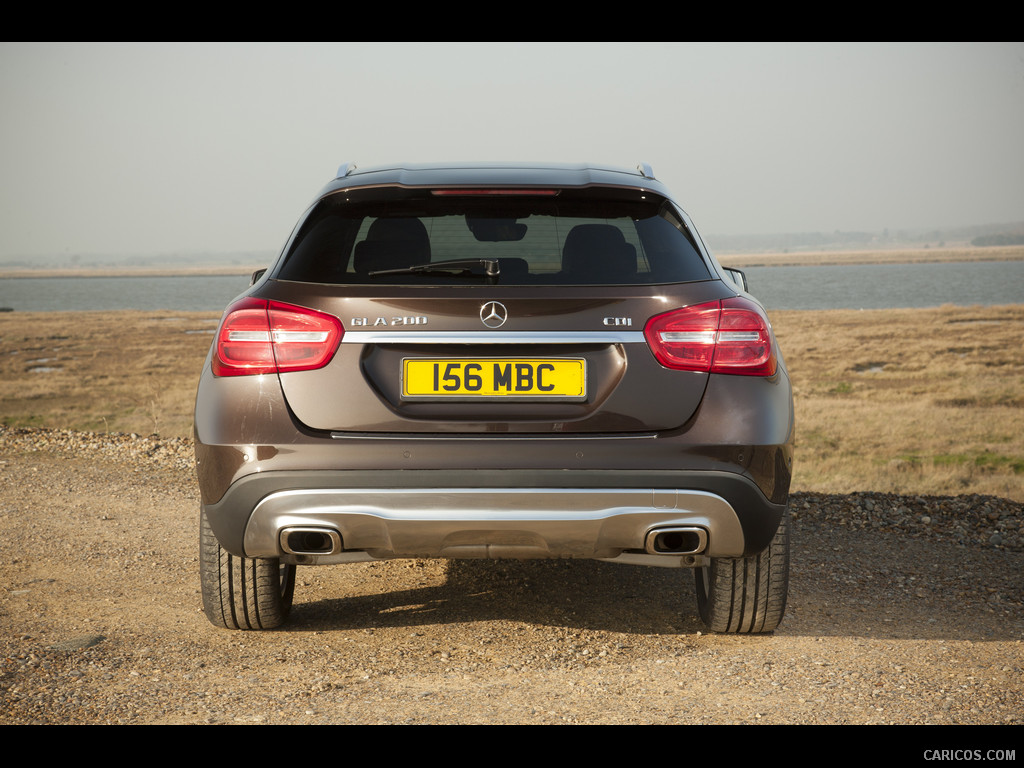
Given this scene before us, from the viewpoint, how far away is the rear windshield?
329 cm

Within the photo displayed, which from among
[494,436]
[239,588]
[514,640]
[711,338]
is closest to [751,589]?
[514,640]

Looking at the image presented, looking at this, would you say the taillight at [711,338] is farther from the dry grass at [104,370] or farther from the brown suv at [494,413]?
the dry grass at [104,370]

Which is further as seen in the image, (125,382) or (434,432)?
(125,382)

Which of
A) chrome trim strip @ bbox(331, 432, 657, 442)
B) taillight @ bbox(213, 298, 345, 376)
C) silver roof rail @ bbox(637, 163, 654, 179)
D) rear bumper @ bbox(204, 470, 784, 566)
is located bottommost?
rear bumper @ bbox(204, 470, 784, 566)

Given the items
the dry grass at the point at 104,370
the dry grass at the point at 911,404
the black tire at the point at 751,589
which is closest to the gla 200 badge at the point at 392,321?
the black tire at the point at 751,589

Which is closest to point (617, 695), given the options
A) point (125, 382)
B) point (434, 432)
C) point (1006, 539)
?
point (434, 432)

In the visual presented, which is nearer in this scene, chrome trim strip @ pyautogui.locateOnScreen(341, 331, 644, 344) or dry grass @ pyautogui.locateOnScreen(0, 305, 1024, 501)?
chrome trim strip @ pyautogui.locateOnScreen(341, 331, 644, 344)

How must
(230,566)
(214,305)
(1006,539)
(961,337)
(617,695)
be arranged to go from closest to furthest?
(617,695) < (230,566) < (1006,539) < (961,337) < (214,305)

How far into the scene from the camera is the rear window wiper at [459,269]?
326 cm

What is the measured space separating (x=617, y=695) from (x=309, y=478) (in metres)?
1.31

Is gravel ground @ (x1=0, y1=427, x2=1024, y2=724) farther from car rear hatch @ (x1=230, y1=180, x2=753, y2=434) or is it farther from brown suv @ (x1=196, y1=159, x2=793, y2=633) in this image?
car rear hatch @ (x1=230, y1=180, x2=753, y2=434)

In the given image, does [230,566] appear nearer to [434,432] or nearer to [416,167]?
[434,432]

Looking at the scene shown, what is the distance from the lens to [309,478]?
3184 millimetres

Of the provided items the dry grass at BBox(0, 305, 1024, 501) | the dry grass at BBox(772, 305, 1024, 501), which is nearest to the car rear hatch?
the dry grass at BBox(0, 305, 1024, 501)
